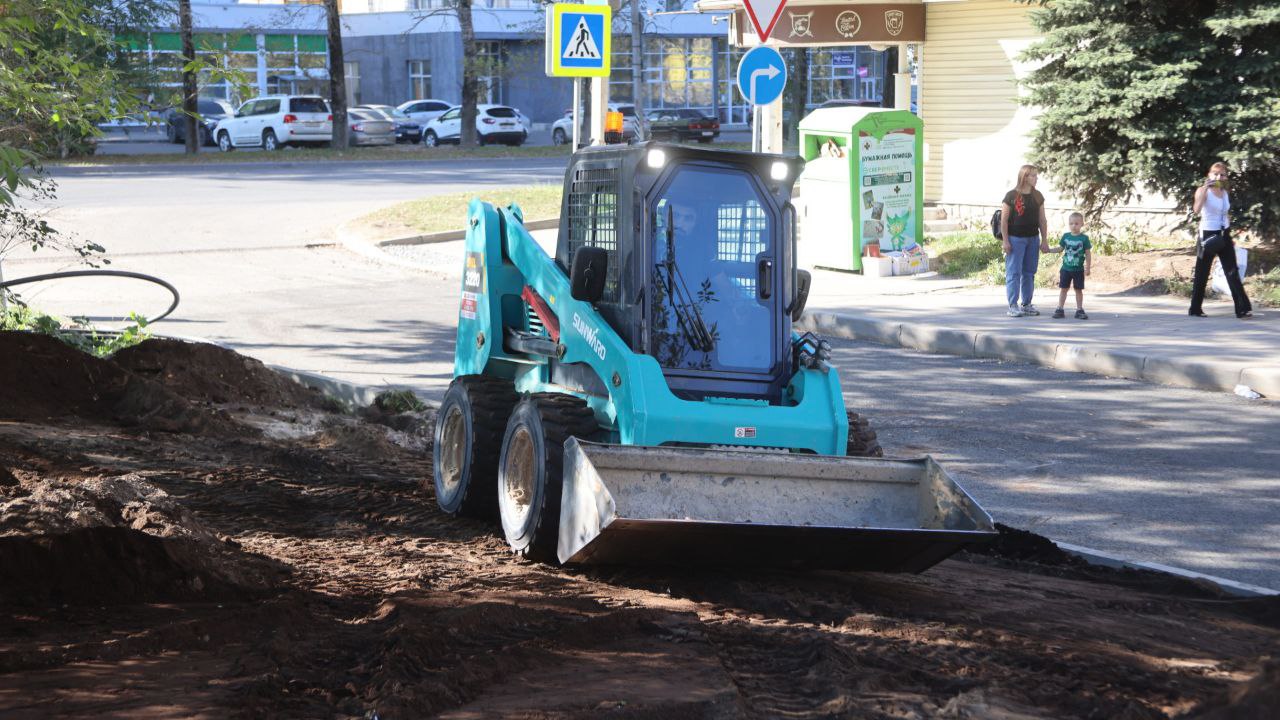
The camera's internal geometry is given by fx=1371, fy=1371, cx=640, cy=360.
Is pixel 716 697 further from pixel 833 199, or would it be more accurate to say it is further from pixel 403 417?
pixel 833 199

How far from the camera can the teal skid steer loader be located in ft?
20.3

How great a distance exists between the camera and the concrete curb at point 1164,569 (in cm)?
642

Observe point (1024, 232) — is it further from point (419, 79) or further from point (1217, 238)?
point (419, 79)

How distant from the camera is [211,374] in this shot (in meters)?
11.3

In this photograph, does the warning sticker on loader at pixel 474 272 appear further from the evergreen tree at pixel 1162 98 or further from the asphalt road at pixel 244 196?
the asphalt road at pixel 244 196

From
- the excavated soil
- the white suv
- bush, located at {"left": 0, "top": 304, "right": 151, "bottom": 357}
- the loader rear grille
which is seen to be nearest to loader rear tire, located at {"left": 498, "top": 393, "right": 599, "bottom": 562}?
the excavated soil

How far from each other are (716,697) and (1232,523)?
4269 millimetres

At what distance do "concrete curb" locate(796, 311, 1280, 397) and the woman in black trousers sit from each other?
2532mm

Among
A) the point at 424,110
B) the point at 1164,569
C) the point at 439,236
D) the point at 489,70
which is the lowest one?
the point at 1164,569

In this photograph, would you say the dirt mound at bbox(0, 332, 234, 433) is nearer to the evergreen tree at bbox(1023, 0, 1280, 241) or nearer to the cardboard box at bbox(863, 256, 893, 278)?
the cardboard box at bbox(863, 256, 893, 278)

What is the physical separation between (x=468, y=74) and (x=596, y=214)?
36.4 metres

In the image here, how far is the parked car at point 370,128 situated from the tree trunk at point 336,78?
153 inches

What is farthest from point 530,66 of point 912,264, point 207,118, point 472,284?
point 472,284

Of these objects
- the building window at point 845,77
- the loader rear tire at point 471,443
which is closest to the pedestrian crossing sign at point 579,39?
the loader rear tire at point 471,443
